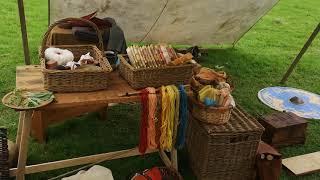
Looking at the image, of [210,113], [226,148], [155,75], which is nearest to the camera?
[155,75]

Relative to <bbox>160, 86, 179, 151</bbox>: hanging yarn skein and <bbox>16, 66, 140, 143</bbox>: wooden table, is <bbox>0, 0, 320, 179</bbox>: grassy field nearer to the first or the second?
<bbox>16, 66, 140, 143</bbox>: wooden table

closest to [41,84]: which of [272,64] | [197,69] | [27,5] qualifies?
[197,69]

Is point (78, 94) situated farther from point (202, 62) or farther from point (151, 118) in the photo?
point (202, 62)

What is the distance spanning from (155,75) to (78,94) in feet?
1.94

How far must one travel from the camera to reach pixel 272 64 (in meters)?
6.40

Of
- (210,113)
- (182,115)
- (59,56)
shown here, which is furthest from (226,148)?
(59,56)

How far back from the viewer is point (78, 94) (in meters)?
2.78

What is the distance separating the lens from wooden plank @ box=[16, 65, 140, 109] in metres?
2.66

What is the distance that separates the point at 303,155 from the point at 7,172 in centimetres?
273

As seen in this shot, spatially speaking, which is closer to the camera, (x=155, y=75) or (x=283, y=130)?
(x=155, y=75)

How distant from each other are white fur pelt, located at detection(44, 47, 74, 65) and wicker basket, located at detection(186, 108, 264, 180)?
1.16m

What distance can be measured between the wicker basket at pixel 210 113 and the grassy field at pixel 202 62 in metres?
0.63

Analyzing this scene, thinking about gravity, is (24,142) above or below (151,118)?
below

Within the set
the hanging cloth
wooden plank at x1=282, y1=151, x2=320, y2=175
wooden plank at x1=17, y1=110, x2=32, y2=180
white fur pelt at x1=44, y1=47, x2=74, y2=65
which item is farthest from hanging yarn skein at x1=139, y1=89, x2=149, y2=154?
wooden plank at x1=282, y1=151, x2=320, y2=175
